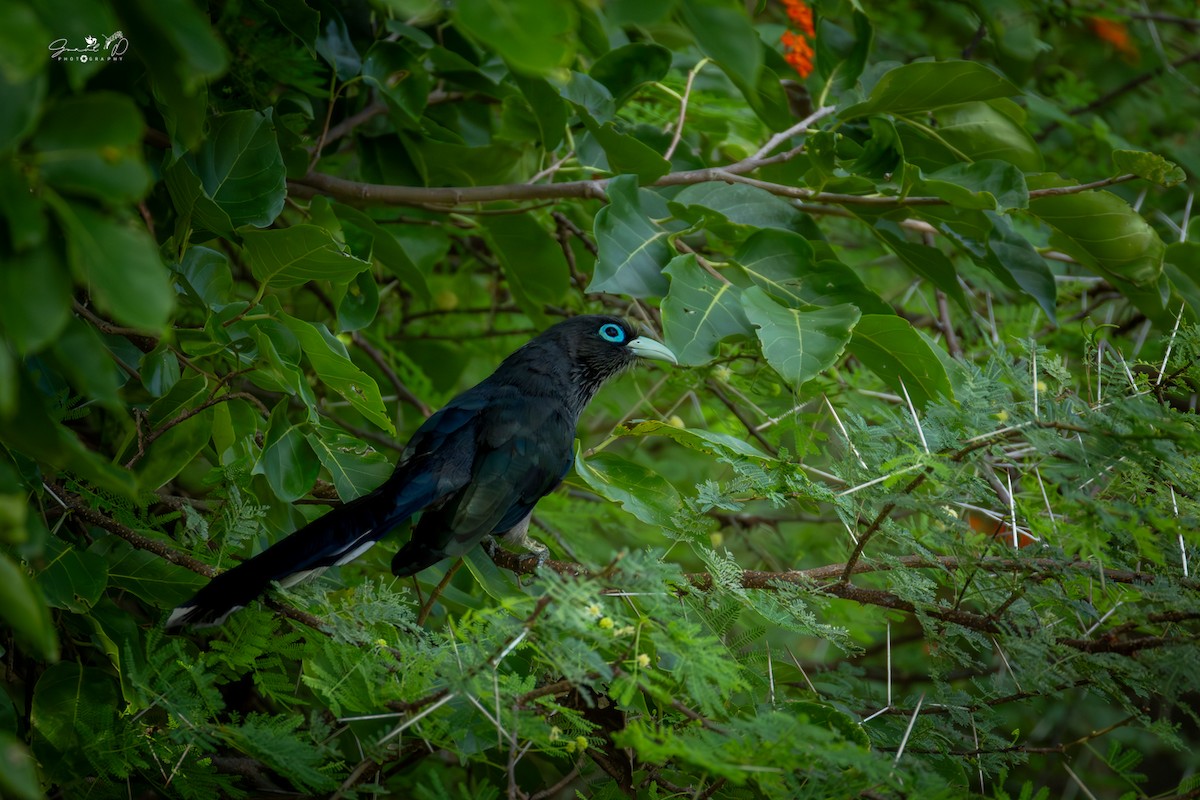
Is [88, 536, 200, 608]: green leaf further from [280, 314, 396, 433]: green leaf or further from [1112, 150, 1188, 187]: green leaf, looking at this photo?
[1112, 150, 1188, 187]: green leaf

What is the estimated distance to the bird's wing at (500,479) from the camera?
8.92ft

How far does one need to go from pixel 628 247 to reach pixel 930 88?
112cm

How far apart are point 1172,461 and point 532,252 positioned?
227 centimetres

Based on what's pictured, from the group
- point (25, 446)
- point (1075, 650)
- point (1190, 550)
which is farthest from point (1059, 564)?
point (25, 446)

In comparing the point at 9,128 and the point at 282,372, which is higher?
the point at 9,128

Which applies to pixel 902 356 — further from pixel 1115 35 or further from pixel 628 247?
pixel 1115 35

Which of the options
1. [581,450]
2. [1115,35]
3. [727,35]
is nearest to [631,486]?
[581,450]

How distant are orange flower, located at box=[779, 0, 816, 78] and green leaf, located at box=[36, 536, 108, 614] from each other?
324cm

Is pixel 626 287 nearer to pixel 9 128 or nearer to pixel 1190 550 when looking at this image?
pixel 1190 550

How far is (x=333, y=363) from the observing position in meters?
2.46

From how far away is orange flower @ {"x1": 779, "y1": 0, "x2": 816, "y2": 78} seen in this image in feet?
13.1

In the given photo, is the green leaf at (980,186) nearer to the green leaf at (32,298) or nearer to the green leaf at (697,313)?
the green leaf at (697,313)

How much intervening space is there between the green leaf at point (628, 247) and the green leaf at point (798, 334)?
0.33 meters

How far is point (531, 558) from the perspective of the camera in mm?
3191
